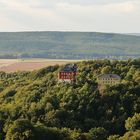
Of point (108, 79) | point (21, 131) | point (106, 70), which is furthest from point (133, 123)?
point (106, 70)

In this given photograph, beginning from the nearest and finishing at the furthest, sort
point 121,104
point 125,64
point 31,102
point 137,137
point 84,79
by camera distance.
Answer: point 137,137, point 121,104, point 31,102, point 84,79, point 125,64

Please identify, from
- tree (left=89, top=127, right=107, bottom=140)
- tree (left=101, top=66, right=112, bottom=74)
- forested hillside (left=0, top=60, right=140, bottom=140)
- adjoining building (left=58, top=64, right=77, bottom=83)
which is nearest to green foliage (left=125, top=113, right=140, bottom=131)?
forested hillside (left=0, top=60, right=140, bottom=140)

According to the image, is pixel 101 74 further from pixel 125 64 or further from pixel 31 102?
pixel 31 102

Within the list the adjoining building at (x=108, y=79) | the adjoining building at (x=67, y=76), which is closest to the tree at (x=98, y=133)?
the adjoining building at (x=108, y=79)

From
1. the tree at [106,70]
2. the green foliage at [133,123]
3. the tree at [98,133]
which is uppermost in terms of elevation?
the tree at [106,70]

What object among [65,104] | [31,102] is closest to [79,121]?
[65,104]

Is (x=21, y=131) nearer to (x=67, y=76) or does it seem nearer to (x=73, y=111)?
(x=73, y=111)

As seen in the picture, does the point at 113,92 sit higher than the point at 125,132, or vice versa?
the point at 113,92

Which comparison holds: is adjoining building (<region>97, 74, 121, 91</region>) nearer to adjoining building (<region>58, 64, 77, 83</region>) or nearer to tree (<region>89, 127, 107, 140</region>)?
adjoining building (<region>58, 64, 77, 83</region>)

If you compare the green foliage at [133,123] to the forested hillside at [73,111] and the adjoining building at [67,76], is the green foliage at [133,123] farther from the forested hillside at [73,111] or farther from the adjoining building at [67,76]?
the adjoining building at [67,76]
